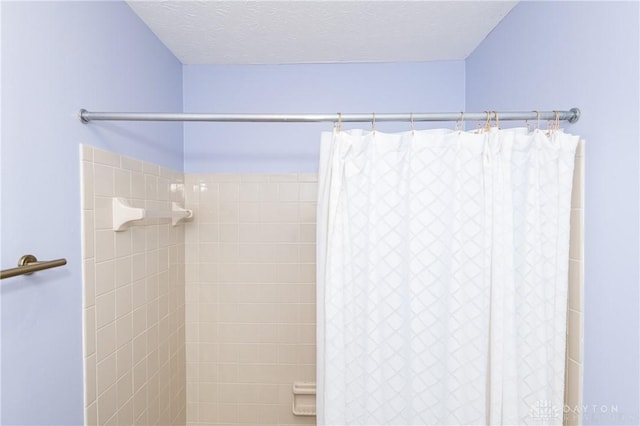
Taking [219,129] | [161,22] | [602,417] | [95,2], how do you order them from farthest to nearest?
1. [219,129]
2. [161,22]
3. [95,2]
4. [602,417]

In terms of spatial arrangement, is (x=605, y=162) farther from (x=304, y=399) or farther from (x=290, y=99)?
(x=304, y=399)

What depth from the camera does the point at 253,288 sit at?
1774 millimetres

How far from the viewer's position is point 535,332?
0.95 meters

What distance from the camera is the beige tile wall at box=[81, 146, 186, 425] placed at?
1044mm

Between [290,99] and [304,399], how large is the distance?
167cm

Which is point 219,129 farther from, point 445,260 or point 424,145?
point 445,260

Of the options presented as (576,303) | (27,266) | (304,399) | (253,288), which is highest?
(27,266)

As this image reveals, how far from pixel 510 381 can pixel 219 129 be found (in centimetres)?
169

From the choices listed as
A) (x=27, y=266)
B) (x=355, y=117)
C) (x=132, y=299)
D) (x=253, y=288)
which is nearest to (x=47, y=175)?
(x=27, y=266)

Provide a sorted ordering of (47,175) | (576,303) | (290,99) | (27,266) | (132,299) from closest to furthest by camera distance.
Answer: (27,266) → (47,175) → (576,303) → (132,299) → (290,99)

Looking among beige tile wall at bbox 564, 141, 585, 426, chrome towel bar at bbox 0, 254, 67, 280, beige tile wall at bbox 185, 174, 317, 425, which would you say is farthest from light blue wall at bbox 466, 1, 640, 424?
chrome towel bar at bbox 0, 254, 67, 280

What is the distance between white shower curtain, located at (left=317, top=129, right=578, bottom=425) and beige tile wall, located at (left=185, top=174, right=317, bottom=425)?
82 cm

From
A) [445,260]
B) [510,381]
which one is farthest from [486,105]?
[510,381]

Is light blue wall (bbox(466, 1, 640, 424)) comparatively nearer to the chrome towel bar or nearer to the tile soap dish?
the tile soap dish
